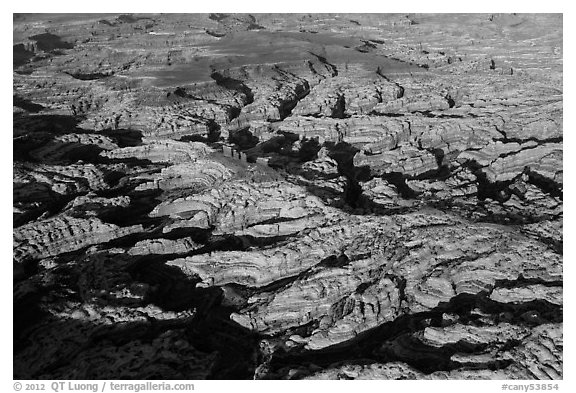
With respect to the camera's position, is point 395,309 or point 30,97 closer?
point 395,309

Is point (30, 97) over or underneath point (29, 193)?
over

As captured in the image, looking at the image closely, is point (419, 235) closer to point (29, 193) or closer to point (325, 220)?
point (325, 220)

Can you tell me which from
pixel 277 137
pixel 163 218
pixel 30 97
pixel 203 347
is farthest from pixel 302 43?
pixel 203 347

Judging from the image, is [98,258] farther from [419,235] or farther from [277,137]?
[277,137]

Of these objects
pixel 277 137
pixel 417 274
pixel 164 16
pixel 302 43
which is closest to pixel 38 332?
pixel 417 274

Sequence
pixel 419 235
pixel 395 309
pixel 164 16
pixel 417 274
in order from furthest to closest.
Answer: pixel 164 16
pixel 419 235
pixel 417 274
pixel 395 309

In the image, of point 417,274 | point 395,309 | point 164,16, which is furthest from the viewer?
point 164,16

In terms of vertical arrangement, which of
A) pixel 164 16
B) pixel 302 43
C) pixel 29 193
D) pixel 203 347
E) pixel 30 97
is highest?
pixel 164 16
